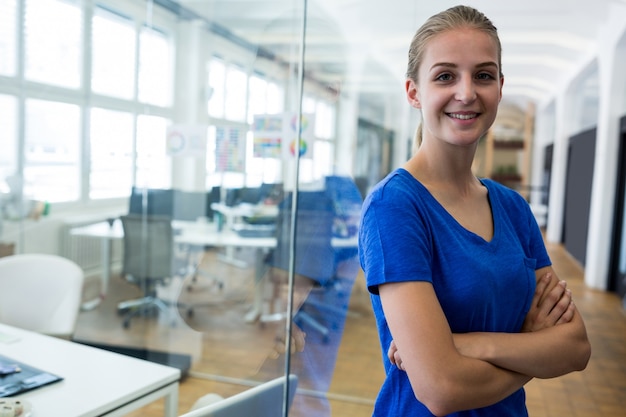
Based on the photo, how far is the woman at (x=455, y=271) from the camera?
93 cm

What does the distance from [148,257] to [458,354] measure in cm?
394

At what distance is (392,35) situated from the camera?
9.59ft

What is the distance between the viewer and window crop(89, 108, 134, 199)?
4.59 m

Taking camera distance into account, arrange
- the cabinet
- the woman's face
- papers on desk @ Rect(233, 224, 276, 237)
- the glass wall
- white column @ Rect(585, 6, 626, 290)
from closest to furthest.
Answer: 1. the woman's face
2. the cabinet
3. the glass wall
4. papers on desk @ Rect(233, 224, 276, 237)
5. white column @ Rect(585, 6, 626, 290)

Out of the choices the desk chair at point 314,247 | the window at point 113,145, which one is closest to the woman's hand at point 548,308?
the desk chair at point 314,247

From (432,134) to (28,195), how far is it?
13.6 feet

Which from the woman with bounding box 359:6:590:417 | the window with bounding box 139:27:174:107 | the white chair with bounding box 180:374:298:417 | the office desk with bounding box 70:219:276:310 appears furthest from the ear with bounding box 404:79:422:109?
the window with bounding box 139:27:174:107

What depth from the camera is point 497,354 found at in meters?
0.98

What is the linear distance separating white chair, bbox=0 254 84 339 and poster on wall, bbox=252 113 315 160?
1168mm

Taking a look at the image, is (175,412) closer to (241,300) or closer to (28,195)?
(241,300)

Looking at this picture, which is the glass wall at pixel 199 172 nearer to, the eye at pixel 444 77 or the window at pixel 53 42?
the window at pixel 53 42

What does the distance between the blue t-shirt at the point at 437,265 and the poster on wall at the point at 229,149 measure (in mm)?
2668

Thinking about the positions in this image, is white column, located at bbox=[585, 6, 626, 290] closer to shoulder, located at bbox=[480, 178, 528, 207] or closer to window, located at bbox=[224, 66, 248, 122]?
window, located at bbox=[224, 66, 248, 122]

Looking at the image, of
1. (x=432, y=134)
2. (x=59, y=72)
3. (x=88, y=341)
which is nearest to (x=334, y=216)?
(x=432, y=134)
